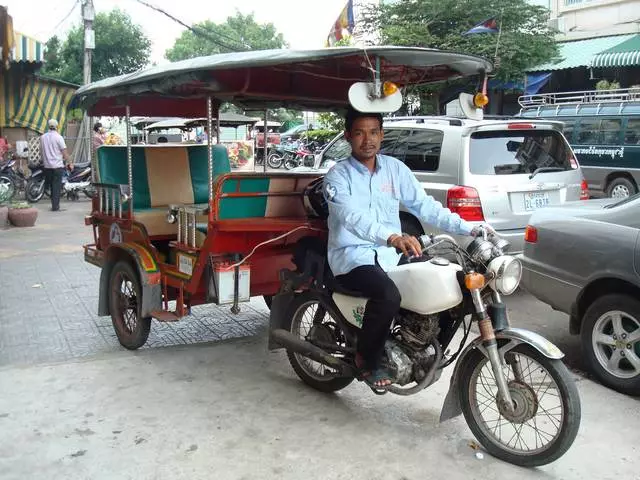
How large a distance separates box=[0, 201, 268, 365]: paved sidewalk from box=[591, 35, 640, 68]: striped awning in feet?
46.8

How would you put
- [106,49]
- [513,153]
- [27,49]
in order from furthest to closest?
[106,49] → [27,49] → [513,153]

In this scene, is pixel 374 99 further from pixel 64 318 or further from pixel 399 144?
pixel 399 144

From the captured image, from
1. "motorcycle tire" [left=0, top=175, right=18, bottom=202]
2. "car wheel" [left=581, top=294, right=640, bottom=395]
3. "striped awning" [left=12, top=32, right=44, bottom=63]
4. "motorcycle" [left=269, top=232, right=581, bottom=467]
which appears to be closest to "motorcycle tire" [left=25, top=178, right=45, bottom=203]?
"motorcycle tire" [left=0, top=175, right=18, bottom=202]

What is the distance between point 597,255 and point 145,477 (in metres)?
3.20

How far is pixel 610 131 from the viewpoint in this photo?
42.8ft

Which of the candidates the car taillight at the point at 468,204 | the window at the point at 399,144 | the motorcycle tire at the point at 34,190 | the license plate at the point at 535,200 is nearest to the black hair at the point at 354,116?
the car taillight at the point at 468,204

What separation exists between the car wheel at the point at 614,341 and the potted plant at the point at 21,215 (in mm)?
9674

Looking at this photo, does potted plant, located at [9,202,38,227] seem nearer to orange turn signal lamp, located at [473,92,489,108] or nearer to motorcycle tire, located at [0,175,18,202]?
motorcycle tire, located at [0,175,18,202]

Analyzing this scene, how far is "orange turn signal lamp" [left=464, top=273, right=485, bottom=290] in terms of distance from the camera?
3.13 metres

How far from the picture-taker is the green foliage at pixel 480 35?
17.6 meters

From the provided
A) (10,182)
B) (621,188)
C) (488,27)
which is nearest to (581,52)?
(488,27)

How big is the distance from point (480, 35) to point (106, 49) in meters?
21.4

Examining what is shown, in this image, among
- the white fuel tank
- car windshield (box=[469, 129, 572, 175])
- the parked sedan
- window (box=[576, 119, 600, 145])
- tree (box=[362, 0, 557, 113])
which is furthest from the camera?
tree (box=[362, 0, 557, 113])

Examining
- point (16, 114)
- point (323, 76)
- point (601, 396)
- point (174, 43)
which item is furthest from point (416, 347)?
point (174, 43)
